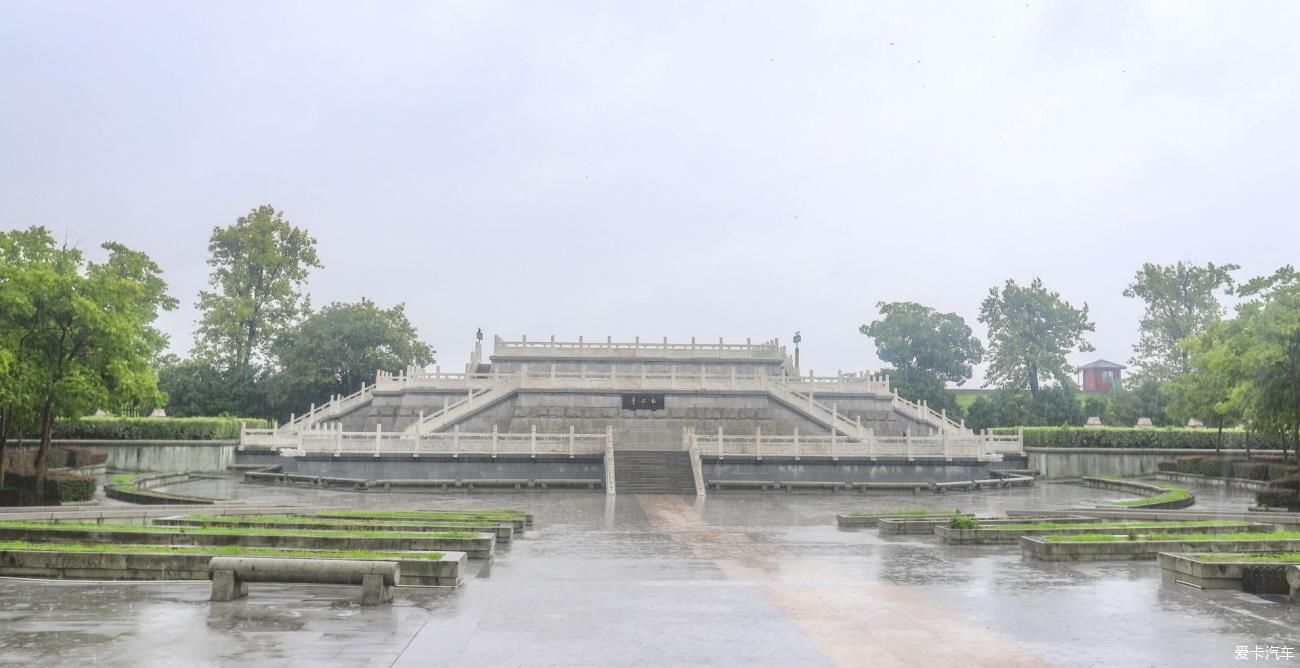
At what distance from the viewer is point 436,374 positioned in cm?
5528

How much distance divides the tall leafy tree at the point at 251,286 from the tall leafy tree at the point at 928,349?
4472cm

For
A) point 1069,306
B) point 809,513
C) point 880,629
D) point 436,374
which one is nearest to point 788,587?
point 880,629

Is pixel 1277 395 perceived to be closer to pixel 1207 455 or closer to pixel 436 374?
pixel 1207 455

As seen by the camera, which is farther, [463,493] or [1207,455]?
[1207,455]

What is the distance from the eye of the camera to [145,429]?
5044cm

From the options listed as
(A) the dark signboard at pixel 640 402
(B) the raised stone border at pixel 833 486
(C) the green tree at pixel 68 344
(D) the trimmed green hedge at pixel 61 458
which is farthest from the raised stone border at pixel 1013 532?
(D) the trimmed green hedge at pixel 61 458

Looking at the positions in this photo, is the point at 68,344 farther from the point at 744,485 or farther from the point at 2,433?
the point at 744,485

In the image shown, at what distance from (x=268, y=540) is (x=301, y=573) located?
480 cm

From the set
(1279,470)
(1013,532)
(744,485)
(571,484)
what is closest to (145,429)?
(571,484)

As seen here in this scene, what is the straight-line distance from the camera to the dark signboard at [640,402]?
50.7 meters

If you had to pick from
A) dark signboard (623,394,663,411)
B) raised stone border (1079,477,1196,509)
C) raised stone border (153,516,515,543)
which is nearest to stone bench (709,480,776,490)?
raised stone border (1079,477,1196,509)

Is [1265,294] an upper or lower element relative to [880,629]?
upper

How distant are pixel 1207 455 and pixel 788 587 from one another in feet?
149

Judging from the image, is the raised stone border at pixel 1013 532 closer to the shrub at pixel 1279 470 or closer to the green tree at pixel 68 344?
the shrub at pixel 1279 470
